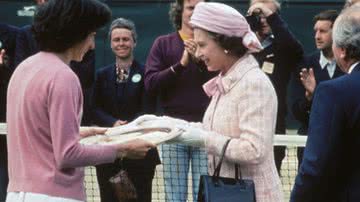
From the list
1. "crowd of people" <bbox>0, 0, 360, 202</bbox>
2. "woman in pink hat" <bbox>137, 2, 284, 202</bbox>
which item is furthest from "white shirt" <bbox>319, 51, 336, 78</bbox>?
"woman in pink hat" <bbox>137, 2, 284, 202</bbox>

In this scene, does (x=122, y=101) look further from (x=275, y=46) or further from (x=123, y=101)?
(x=275, y=46)

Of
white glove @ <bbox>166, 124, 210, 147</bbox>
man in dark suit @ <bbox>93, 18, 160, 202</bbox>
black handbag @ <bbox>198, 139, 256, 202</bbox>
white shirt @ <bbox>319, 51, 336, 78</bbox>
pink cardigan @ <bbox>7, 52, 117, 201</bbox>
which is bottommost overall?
man in dark suit @ <bbox>93, 18, 160, 202</bbox>

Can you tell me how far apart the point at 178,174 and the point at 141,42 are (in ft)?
19.4

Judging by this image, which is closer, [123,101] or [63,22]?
[63,22]

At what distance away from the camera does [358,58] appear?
14.4ft

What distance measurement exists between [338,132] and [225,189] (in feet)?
2.13

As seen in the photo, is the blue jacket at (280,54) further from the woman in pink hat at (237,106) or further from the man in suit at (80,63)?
the woman in pink hat at (237,106)

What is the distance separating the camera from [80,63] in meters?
7.56

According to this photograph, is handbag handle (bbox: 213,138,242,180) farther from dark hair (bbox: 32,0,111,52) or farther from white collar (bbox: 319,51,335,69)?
white collar (bbox: 319,51,335,69)

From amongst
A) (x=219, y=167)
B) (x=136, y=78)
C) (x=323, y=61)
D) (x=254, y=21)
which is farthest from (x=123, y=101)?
(x=219, y=167)

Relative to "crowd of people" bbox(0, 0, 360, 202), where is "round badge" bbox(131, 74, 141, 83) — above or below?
below

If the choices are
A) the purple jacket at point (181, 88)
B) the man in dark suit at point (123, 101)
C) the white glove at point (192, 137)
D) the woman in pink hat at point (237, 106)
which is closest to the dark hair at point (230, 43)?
the woman in pink hat at point (237, 106)

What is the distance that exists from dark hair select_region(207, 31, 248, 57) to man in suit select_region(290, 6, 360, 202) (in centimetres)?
59

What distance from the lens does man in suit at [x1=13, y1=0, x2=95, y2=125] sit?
→ 7.47 m
